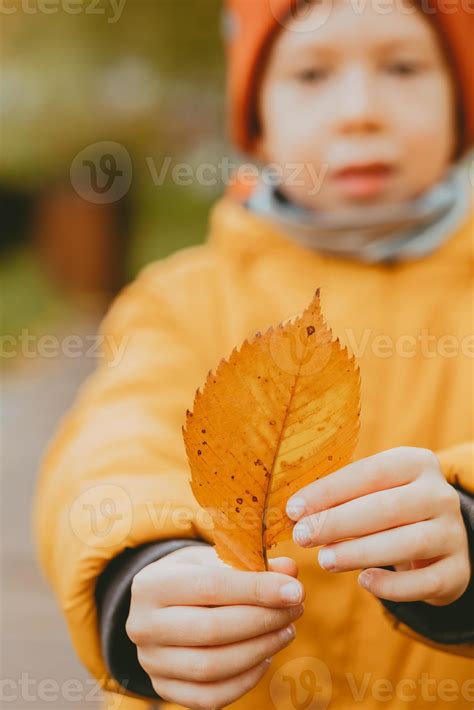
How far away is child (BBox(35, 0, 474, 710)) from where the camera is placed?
760 mm

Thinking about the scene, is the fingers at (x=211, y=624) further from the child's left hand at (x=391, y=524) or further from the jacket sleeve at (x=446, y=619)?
the jacket sleeve at (x=446, y=619)

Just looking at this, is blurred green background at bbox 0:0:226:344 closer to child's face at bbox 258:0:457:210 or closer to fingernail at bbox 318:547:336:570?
child's face at bbox 258:0:457:210

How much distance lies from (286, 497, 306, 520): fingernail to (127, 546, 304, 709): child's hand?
0.14 feet

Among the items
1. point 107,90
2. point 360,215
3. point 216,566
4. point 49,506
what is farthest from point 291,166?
point 107,90

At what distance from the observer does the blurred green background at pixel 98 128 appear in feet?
18.6

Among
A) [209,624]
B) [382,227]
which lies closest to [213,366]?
[382,227]

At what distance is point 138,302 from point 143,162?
17.4ft

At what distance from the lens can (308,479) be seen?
1.81ft

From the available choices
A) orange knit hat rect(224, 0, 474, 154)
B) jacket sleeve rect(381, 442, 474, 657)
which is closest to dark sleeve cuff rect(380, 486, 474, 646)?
jacket sleeve rect(381, 442, 474, 657)

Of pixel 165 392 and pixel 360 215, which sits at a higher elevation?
pixel 360 215

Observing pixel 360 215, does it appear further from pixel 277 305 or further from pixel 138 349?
pixel 138 349

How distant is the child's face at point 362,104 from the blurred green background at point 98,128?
4.36 metres

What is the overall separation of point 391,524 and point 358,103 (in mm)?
574

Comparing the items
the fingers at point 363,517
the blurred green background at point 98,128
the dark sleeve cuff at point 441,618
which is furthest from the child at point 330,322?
the blurred green background at point 98,128
